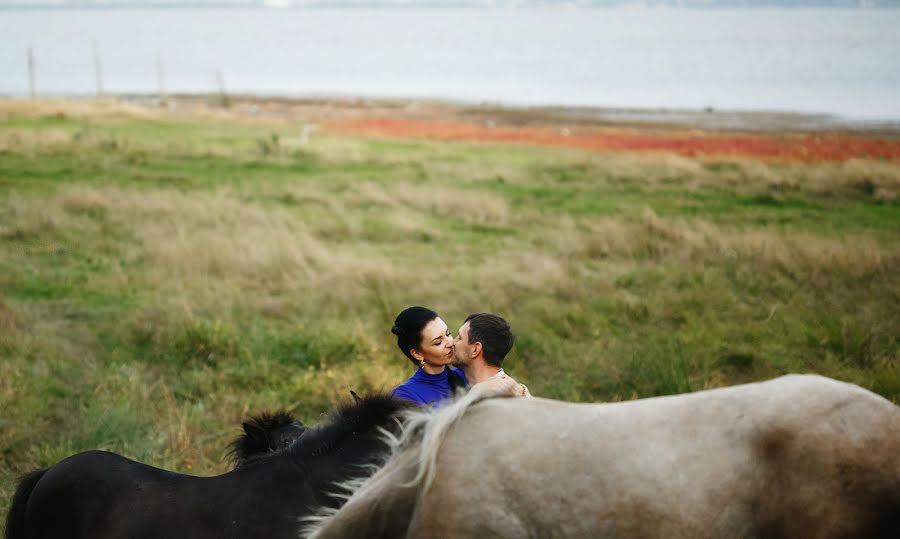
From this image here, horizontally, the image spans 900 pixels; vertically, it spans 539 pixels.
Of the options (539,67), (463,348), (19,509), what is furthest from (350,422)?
(539,67)

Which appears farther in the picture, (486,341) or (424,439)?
(486,341)

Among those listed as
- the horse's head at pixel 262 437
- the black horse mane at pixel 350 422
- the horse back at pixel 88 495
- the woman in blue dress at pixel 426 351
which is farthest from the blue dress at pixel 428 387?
the horse back at pixel 88 495

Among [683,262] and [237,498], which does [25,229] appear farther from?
[237,498]

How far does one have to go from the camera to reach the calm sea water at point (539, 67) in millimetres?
65312

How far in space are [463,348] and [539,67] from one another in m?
108

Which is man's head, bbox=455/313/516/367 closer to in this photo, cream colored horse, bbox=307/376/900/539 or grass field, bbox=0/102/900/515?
cream colored horse, bbox=307/376/900/539

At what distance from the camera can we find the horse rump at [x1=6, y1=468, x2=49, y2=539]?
3.43 meters

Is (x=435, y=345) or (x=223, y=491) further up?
(x=435, y=345)

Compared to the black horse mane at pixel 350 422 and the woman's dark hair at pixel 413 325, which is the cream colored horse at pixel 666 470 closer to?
the black horse mane at pixel 350 422

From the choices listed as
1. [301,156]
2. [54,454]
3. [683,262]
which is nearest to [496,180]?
[301,156]

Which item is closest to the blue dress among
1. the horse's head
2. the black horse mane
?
the horse's head

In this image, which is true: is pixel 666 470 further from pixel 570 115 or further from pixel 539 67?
pixel 539 67

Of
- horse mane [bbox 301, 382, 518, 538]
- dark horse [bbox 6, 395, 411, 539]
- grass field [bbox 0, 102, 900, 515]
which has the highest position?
horse mane [bbox 301, 382, 518, 538]

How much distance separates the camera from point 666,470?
2.19 m
